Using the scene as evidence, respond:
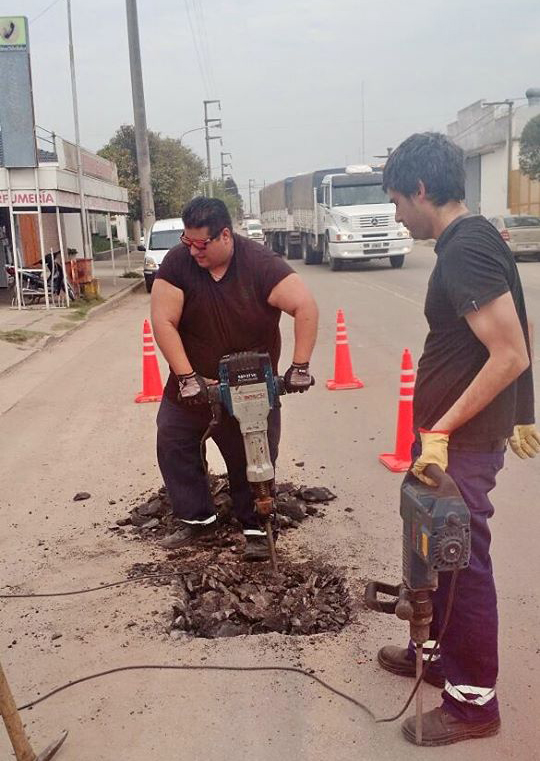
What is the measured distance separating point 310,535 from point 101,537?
4.18 ft

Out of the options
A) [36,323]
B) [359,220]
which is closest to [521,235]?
[359,220]

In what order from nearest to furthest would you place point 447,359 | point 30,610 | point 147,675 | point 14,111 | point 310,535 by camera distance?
point 447,359
point 147,675
point 30,610
point 310,535
point 14,111

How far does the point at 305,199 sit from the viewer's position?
27.8 meters

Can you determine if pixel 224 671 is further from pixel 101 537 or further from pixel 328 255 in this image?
pixel 328 255

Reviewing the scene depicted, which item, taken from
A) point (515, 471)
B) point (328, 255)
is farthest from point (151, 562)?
point (328, 255)

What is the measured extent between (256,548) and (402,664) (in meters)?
1.31

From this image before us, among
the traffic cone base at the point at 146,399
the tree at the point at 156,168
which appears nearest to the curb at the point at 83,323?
the traffic cone base at the point at 146,399

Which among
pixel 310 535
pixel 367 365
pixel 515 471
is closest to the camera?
pixel 310 535

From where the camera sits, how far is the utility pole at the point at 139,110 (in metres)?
25.9

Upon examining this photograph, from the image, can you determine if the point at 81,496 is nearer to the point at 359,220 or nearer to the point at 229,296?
the point at 229,296

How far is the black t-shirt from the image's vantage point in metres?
2.37

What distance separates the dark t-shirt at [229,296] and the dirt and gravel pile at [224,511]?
1200mm

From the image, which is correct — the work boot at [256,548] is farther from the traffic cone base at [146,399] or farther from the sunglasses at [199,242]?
the traffic cone base at [146,399]

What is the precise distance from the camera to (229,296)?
3.94 meters
